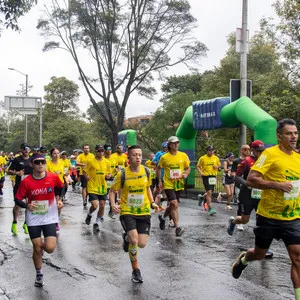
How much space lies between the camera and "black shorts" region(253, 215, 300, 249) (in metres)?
4.87

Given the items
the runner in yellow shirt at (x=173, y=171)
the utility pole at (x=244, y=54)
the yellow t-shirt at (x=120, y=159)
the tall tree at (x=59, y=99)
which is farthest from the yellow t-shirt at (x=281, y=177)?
the tall tree at (x=59, y=99)

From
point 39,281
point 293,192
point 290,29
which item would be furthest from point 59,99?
point 293,192

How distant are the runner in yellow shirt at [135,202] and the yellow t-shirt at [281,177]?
6.42ft

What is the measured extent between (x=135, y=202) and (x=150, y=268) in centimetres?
111

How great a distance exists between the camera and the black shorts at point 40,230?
20.5 feet

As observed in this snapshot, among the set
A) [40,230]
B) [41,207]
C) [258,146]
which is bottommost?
[40,230]

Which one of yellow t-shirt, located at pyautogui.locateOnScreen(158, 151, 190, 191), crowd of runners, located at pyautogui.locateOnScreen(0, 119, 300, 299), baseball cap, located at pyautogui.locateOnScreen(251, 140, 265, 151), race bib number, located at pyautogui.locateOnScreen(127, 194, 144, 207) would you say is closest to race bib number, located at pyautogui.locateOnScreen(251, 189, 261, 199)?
crowd of runners, located at pyautogui.locateOnScreen(0, 119, 300, 299)

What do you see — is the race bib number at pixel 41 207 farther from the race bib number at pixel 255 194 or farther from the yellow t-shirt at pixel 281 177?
the race bib number at pixel 255 194

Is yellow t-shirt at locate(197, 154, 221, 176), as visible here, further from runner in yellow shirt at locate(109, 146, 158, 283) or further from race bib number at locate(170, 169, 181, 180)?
runner in yellow shirt at locate(109, 146, 158, 283)

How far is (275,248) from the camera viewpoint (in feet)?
28.0

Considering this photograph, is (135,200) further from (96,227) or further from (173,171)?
(96,227)

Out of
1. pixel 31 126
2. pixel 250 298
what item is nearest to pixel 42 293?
pixel 250 298

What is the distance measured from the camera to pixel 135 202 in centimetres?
652

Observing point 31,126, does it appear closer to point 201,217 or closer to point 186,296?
point 201,217
